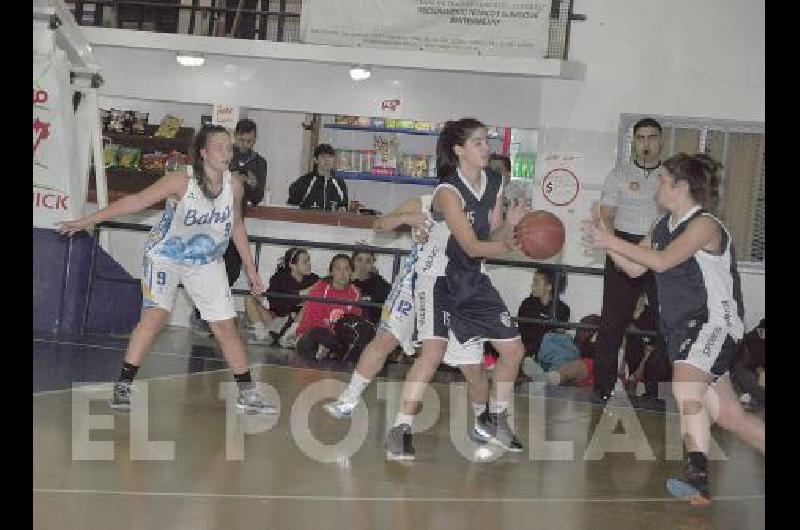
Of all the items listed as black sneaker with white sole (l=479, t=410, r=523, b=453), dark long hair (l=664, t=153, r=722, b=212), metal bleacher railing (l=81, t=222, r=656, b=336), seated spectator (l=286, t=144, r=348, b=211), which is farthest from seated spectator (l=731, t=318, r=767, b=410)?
seated spectator (l=286, t=144, r=348, b=211)

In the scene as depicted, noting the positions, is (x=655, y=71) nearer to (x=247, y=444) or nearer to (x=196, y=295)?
(x=196, y=295)

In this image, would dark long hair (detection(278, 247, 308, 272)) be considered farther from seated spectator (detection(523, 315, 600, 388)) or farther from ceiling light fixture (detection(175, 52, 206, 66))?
ceiling light fixture (detection(175, 52, 206, 66))

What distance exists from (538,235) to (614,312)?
3001 millimetres

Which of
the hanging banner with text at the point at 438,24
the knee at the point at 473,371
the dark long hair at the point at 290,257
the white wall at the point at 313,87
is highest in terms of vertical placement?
the hanging banner with text at the point at 438,24

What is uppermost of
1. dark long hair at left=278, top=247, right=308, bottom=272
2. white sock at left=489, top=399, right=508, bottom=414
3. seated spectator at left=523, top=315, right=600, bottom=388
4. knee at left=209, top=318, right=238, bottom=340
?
dark long hair at left=278, top=247, right=308, bottom=272

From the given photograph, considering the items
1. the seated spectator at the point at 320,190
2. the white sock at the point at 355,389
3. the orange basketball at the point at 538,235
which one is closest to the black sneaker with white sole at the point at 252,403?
the white sock at the point at 355,389

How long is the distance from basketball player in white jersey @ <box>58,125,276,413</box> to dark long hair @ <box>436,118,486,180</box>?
1.44 meters

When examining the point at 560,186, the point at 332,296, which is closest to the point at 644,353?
the point at 332,296

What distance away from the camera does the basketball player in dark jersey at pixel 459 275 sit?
23.7 ft

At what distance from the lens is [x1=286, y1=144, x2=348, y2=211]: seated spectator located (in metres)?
14.6

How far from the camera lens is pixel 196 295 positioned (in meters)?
8.10

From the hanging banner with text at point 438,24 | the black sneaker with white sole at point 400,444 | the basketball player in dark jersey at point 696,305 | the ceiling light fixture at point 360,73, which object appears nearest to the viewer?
the basketball player in dark jersey at point 696,305

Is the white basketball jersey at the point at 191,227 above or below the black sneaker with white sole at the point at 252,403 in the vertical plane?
above

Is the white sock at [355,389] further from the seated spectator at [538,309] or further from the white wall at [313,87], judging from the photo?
the white wall at [313,87]
